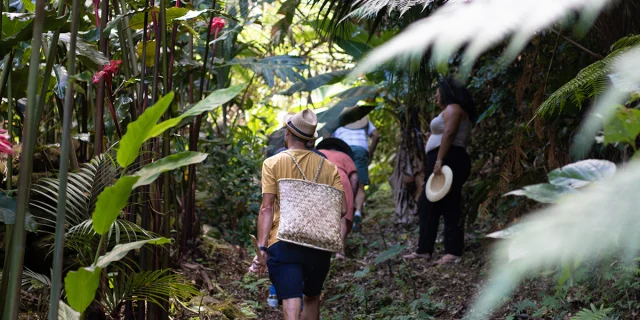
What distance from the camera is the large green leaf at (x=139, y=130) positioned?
1778mm

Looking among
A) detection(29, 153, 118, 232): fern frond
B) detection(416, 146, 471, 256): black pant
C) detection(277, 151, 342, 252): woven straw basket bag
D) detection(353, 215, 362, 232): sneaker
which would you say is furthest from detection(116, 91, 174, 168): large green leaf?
detection(353, 215, 362, 232): sneaker

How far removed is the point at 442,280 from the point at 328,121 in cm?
252

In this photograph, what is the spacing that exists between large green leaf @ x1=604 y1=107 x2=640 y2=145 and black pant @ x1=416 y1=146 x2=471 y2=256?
5241mm

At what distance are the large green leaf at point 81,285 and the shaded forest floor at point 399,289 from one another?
2.48 m

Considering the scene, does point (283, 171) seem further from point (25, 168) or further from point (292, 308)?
point (25, 168)

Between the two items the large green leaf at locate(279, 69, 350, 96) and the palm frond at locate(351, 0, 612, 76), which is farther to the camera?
the large green leaf at locate(279, 69, 350, 96)

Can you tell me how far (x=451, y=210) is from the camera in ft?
21.1

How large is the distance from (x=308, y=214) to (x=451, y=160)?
2799 millimetres

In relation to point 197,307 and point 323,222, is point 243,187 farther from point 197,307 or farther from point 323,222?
point 323,222

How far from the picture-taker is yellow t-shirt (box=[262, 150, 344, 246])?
3.98 meters

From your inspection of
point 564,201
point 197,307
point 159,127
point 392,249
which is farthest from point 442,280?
point 564,201

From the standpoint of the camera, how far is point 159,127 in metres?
1.80

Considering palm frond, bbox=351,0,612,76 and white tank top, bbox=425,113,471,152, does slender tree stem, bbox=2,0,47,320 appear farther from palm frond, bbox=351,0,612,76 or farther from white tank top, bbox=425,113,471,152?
white tank top, bbox=425,113,471,152

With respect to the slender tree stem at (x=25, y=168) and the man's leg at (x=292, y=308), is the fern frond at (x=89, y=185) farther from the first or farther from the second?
the man's leg at (x=292, y=308)
